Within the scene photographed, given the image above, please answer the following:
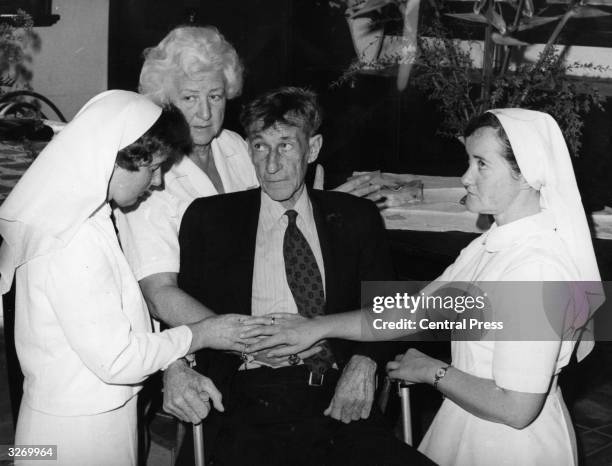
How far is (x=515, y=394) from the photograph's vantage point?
195 centimetres

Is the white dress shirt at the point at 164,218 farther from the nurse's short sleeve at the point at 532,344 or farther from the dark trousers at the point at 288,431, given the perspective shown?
the nurse's short sleeve at the point at 532,344

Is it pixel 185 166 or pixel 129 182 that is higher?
pixel 129 182

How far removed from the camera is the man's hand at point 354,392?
2.37m

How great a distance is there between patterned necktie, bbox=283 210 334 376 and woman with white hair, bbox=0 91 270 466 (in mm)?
489

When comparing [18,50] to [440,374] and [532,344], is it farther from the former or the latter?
[532,344]

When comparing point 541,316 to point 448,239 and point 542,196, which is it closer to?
point 542,196

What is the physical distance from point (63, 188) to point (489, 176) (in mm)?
1119

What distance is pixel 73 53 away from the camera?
6.24 m

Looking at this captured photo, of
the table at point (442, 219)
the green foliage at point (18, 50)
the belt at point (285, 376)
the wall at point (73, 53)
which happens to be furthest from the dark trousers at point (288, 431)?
the wall at point (73, 53)

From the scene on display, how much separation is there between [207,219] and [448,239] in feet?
3.29

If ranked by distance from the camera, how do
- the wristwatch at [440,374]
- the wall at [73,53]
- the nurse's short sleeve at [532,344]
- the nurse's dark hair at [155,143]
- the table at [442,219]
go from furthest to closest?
the wall at [73,53], the table at [442,219], the wristwatch at [440,374], the nurse's dark hair at [155,143], the nurse's short sleeve at [532,344]

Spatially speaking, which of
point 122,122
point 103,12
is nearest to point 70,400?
point 122,122

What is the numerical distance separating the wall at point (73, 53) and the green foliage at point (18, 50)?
2.3 inches

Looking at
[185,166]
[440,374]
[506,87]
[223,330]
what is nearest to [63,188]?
[223,330]
